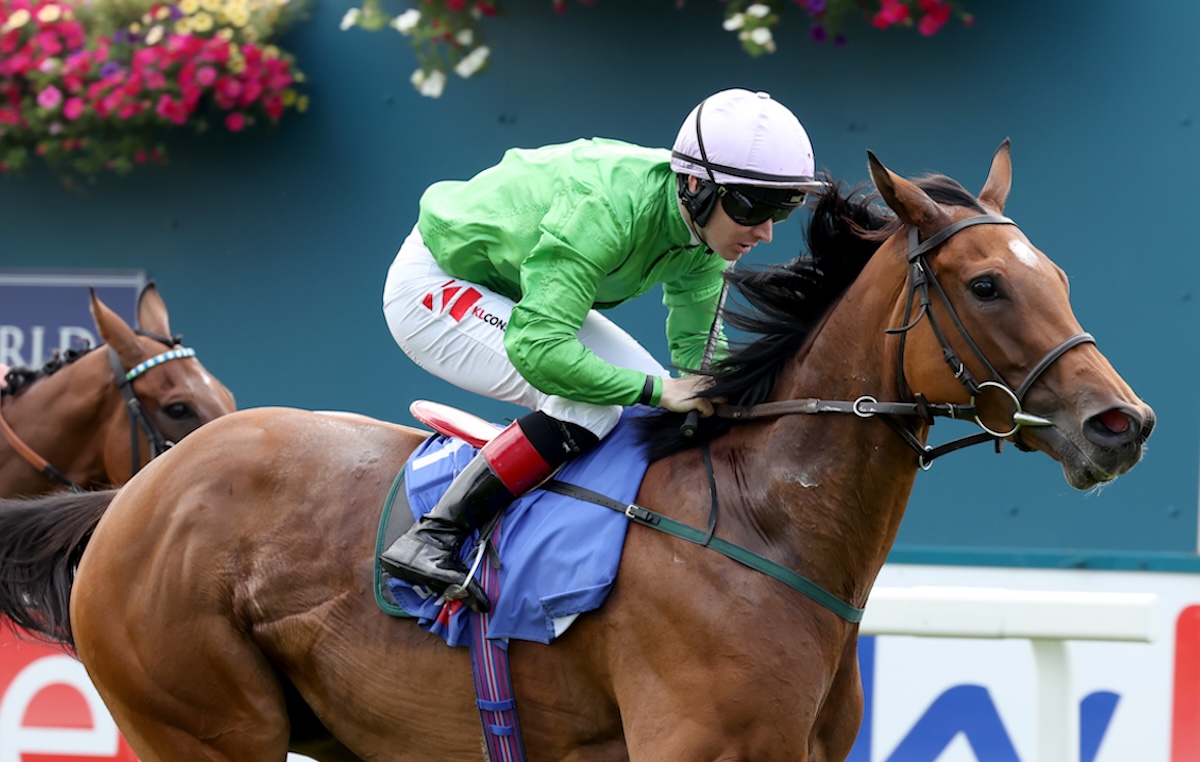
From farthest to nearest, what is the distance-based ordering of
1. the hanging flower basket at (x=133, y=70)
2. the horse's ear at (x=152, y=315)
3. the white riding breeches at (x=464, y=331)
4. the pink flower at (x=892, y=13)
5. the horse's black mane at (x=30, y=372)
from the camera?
1. the hanging flower basket at (x=133, y=70)
2. the pink flower at (x=892, y=13)
3. the horse's ear at (x=152, y=315)
4. the horse's black mane at (x=30, y=372)
5. the white riding breeches at (x=464, y=331)

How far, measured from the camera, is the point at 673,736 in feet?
9.11

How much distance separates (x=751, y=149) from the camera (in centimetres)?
296

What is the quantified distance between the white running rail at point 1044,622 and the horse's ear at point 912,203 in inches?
45.7

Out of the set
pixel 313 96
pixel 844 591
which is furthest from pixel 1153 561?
pixel 313 96

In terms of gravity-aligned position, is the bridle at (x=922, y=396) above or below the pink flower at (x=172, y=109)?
below

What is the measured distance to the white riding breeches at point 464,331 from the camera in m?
3.31

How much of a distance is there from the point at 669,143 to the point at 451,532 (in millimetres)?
3566

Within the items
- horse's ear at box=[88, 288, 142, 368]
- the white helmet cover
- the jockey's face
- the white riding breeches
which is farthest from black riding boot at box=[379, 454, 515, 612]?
horse's ear at box=[88, 288, 142, 368]

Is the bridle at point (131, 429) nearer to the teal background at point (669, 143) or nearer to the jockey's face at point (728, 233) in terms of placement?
the teal background at point (669, 143)

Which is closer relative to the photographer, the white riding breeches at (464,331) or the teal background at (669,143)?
the white riding breeches at (464,331)

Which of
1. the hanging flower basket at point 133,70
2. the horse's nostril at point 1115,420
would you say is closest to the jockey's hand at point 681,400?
the horse's nostril at point 1115,420

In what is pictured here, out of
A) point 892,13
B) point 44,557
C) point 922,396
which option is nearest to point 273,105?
point 892,13

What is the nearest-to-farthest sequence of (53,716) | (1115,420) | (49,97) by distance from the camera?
(1115,420) < (53,716) < (49,97)

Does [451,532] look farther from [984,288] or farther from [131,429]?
[131,429]
